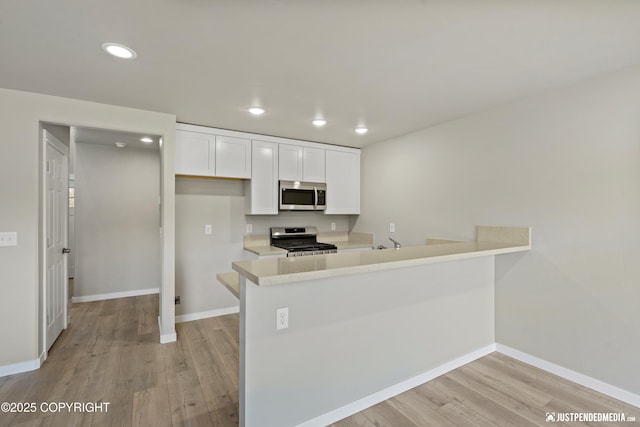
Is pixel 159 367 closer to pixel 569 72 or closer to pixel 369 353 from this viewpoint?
pixel 369 353

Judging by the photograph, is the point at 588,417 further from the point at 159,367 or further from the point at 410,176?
the point at 159,367

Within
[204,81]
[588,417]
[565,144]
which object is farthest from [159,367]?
[565,144]

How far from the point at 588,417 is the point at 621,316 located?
29.2 inches

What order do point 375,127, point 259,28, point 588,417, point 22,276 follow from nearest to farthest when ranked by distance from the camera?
point 259,28, point 588,417, point 22,276, point 375,127

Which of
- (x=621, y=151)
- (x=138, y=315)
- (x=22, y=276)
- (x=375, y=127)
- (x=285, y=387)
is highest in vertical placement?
(x=375, y=127)

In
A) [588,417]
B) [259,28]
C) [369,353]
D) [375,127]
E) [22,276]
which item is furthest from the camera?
[375,127]

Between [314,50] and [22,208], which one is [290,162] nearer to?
[314,50]

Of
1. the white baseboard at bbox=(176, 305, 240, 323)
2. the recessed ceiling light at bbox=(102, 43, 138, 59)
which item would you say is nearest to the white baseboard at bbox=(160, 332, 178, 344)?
the white baseboard at bbox=(176, 305, 240, 323)

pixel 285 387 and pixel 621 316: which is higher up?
pixel 621 316

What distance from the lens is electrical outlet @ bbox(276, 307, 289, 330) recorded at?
1757 mm

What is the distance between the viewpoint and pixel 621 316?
2156 millimetres

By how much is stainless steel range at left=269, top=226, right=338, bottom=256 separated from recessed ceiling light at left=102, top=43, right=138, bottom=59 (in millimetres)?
2503

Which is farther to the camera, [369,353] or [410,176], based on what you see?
[410,176]

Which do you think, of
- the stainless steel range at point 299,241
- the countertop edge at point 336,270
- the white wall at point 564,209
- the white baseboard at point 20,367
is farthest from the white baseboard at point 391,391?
the white baseboard at point 20,367
